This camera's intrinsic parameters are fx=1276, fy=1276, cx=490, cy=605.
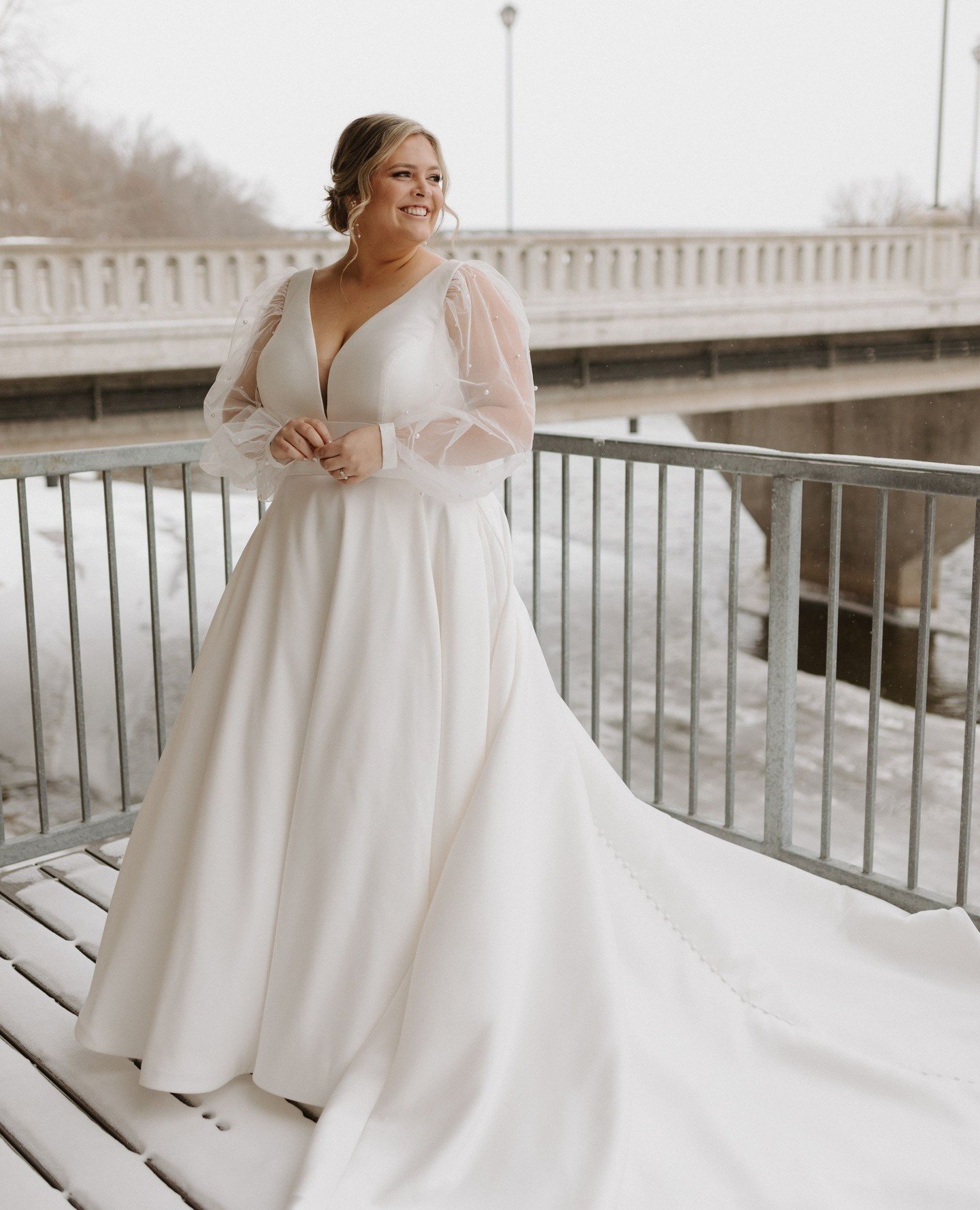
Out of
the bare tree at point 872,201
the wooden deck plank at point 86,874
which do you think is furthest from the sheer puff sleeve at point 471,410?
the bare tree at point 872,201

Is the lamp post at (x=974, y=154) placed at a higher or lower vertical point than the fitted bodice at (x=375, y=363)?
higher

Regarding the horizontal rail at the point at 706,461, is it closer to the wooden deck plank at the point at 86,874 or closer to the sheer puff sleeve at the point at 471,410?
the sheer puff sleeve at the point at 471,410

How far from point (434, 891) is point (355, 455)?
0.70 meters

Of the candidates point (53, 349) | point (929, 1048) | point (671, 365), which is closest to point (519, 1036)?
point (929, 1048)

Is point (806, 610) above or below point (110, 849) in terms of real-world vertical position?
below

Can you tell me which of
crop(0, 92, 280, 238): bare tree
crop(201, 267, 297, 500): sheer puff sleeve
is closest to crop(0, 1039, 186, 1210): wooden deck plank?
crop(201, 267, 297, 500): sheer puff sleeve

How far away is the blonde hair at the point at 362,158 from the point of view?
202cm

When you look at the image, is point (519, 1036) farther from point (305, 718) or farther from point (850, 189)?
point (850, 189)

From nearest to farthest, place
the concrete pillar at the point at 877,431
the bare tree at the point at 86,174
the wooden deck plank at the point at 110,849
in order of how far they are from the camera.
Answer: the wooden deck plank at the point at 110,849 < the concrete pillar at the point at 877,431 < the bare tree at the point at 86,174

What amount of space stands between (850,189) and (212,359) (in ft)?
96.5

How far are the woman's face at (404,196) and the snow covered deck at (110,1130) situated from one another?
1.43 meters

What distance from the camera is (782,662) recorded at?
9.82 ft

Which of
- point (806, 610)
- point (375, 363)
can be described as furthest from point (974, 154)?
point (375, 363)

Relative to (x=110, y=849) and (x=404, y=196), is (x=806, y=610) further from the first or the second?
(x=404, y=196)
